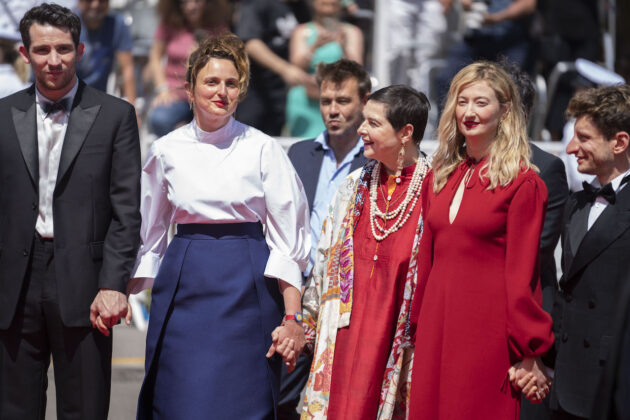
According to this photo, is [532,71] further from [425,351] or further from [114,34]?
[425,351]

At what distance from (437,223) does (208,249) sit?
0.99m

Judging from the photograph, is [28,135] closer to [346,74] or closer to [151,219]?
[151,219]

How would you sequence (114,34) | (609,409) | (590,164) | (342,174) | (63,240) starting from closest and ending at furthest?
(609,409) → (63,240) → (590,164) → (342,174) → (114,34)

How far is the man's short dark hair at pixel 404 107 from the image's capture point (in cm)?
461

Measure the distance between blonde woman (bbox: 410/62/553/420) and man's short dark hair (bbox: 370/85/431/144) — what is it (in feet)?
1.40

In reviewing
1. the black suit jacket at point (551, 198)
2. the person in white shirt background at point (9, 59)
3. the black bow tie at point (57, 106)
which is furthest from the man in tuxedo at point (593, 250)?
the person in white shirt background at point (9, 59)

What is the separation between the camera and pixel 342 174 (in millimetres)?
5734

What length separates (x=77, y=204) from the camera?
444 centimetres

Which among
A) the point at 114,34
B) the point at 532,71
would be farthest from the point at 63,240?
the point at 532,71

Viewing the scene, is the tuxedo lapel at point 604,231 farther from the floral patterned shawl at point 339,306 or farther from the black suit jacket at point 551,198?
the floral patterned shawl at point 339,306

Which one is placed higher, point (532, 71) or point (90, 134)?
point (532, 71)

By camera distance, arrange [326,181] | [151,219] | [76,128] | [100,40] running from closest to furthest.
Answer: [76,128] → [151,219] → [326,181] → [100,40]

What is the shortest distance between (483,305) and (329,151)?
2033mm

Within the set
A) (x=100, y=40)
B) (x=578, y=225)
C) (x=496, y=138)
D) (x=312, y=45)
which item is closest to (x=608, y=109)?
(x=578, y=225)
